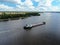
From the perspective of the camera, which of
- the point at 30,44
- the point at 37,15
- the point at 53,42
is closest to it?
the point at 30,44

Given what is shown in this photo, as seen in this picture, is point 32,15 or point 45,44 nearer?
point 45,44

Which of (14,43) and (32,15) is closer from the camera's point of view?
(14,43)

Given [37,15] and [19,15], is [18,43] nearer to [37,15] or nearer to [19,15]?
[19,15]

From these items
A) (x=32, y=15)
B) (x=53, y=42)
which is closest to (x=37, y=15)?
(x=32, y=15)

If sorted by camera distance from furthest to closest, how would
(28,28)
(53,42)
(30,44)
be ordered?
(28,28) → (53,42) → (30,44)

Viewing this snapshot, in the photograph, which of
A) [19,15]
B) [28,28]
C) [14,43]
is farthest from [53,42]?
[19,15]

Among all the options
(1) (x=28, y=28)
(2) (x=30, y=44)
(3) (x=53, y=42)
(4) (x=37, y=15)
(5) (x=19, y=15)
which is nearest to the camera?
(2) (x=30, y=44)

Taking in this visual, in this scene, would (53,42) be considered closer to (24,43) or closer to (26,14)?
(24,43)

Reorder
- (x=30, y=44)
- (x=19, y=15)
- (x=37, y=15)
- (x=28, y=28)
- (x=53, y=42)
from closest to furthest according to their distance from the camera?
1. (x=30, y=44)
2. (x=53, y=42)
3. (x=28, y=28)
4. (x=19, y=15)
5. (x=37, y=15)
